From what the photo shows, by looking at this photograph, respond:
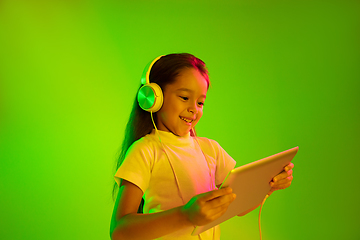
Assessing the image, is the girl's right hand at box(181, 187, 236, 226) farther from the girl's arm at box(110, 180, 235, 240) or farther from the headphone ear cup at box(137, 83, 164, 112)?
the headphone ear cup at box(137, 83, 164, 112)

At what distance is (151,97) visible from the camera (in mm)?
830

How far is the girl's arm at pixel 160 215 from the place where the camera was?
25.0 inches

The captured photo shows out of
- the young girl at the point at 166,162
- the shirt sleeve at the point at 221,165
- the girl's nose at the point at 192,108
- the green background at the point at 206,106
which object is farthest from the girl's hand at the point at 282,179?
the green background at the point at 206,106

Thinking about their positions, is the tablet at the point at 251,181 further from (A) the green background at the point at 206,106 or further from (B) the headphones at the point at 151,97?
(A) the green background at the point at 206,106

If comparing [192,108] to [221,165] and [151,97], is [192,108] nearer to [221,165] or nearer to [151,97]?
[151,97]

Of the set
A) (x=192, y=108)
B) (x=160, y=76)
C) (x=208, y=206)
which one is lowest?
(x=208, y=206)

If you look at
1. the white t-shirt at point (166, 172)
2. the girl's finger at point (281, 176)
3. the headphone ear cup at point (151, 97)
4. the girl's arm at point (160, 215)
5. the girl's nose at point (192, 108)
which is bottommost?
the girl's arm at point (160, 215)

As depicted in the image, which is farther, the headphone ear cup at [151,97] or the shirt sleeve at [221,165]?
the shirt sleeve at [221,165]

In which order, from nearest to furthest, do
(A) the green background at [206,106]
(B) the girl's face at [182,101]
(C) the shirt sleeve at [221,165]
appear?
1. (B) the girl's face at [182,101]
2. (C) the shirt sleeve at [221,165]
3. (A) the green background at [206,106]

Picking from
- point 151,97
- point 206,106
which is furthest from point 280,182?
point 206,106

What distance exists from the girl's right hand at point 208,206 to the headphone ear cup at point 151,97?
30cm

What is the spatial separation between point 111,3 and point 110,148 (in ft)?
2.56

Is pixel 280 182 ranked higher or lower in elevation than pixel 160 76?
lower

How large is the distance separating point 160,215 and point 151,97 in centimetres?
32
